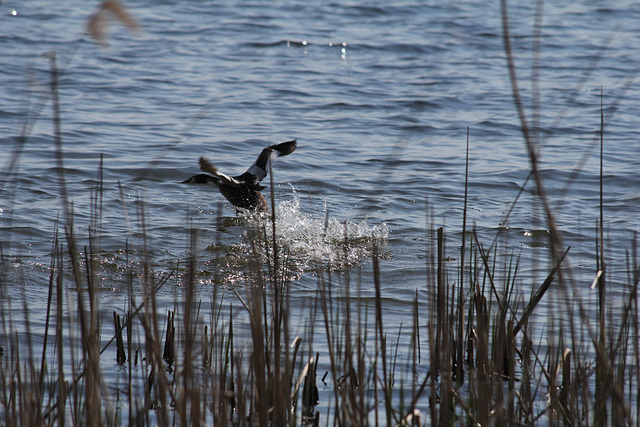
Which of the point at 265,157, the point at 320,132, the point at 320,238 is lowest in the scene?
the point at 320,238

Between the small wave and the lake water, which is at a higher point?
the lake water

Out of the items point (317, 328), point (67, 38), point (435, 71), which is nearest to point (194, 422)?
point (317, 328)

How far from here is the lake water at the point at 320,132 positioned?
227 inches

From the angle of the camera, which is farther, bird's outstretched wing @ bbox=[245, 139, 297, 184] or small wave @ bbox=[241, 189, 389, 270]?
bird's outstretched wing @ bbox=[245, 139, 297, 184]

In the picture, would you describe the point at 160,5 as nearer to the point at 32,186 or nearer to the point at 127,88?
the point at 127,88

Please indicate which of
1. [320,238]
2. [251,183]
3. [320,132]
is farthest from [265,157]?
[320,132]

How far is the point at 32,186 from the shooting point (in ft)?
24.5

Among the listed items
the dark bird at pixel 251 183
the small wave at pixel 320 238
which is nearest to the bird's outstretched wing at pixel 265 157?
the dark bird at pixel 251 183

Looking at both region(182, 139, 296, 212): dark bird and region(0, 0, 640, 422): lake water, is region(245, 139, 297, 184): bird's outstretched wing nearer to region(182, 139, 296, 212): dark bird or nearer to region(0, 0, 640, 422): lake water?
region(182, 139, 296, 212): dark bird

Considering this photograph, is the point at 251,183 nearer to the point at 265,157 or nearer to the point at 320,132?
the point at 265,157

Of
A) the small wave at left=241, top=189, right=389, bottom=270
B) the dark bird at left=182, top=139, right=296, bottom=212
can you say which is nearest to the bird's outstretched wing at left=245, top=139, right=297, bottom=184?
the dark bird at left=182, top=139, right=296, bottom=212

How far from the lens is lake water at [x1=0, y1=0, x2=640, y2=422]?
18.9 feet

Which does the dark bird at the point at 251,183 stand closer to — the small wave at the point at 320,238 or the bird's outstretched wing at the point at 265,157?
the bird's outstretched wing at the point at 265,157

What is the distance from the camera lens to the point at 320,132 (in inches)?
407
